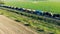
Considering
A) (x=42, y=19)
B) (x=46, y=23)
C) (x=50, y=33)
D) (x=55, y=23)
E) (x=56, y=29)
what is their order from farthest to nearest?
1. (x=42, y=19)
2. (x=46, y=23)
3. (x=55, y=23)
4. (x=56, y=29)
5. (x=50, y=33)

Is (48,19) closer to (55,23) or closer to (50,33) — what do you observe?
(55,23)

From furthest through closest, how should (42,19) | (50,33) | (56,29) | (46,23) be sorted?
(42,19) → (46,23) → (56,29) → (50,33)

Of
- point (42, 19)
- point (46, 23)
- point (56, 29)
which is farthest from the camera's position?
point (42, 19)

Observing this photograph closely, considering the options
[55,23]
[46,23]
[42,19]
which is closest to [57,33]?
[55,23]

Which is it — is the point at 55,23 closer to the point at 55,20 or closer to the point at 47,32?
the point at 55,20

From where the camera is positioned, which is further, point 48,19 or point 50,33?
point 48,19

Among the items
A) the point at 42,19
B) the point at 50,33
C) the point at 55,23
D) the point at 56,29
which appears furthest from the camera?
the point at 42,19

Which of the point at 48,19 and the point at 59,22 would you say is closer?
the point at 59,22

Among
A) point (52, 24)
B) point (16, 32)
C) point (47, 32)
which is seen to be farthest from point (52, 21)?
point (16, 32)
